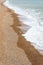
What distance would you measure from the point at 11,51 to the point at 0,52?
260 millimetres

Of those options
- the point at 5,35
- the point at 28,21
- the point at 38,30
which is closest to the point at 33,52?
the point at 5,35

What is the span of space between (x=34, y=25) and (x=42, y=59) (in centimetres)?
316

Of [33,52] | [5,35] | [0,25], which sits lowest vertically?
[0,25]

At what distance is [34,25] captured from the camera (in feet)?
24.1

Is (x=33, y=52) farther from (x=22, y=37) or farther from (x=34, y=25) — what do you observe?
(x=34, y=25)

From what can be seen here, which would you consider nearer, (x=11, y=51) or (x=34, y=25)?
(x=11, y=51)

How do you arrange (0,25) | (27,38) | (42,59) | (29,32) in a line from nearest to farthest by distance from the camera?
(42,59), (27,38), (29,32), (0,25)

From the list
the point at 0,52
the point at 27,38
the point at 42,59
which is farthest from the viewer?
the point at 27,38

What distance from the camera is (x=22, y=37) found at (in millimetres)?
5781

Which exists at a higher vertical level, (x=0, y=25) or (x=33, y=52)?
(x=33, y=52)

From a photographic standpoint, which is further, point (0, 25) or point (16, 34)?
point (0, 25)

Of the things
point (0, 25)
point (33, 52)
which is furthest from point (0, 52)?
point (0, 25)

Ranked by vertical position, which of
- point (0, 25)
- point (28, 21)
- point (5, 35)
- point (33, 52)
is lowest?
point (28, 21)

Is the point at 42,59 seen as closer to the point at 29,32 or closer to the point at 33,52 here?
the point at 33,52
